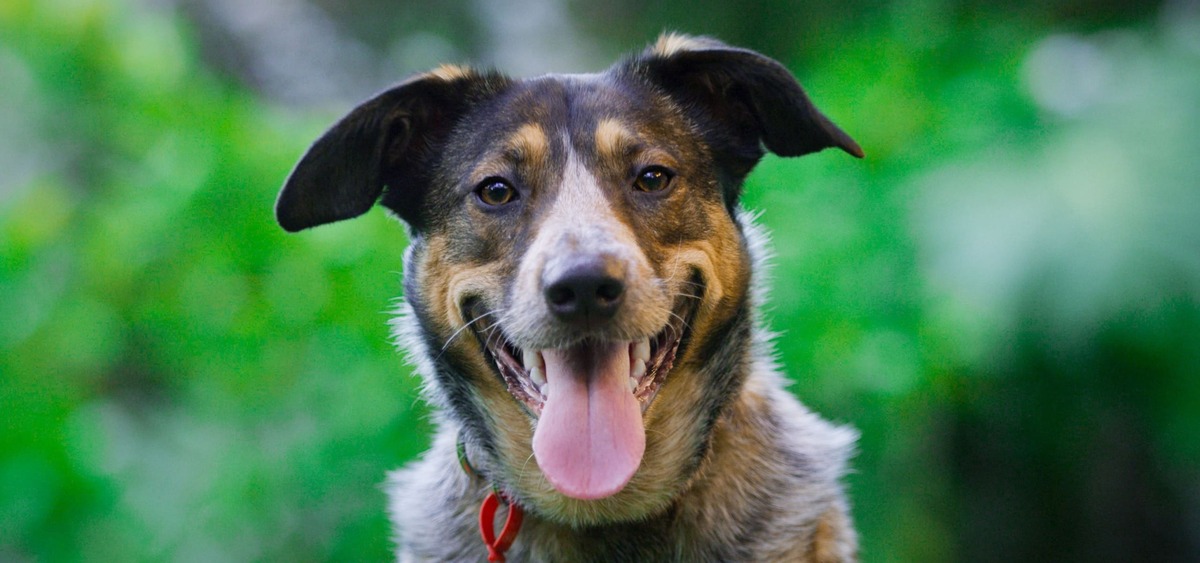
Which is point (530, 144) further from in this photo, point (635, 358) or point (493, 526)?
point (493, 526)

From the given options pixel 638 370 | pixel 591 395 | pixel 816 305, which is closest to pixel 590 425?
pixel 591 395

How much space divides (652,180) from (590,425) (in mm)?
741

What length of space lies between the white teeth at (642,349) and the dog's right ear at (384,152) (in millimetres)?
834

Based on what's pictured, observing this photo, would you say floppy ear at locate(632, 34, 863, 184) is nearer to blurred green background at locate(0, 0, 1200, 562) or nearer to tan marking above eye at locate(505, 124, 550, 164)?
tan marking above eye at locate(505, 124, 550, 164)

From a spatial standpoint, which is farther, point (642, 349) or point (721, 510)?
point (721, 510)

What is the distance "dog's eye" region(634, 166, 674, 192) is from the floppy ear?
11.3 inches

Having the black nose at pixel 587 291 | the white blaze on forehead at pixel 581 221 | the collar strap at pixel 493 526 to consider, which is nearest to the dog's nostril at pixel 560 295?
the black nose at pixel 587 291

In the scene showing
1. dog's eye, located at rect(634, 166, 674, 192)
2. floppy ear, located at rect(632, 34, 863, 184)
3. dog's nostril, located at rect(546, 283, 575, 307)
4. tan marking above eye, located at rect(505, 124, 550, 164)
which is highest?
floppy ear, located at rect(632, 34, 863, 184)

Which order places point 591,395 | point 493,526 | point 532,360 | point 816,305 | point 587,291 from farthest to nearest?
point 816,305, point 493,526, point 532,360, point 591,395, point 587,291

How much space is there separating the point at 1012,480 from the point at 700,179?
3571mm

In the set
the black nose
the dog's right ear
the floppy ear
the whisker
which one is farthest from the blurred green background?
the black nose

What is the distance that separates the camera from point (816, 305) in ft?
17.6

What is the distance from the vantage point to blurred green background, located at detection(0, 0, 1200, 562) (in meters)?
5.43

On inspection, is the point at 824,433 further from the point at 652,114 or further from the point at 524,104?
the point at 524,104
